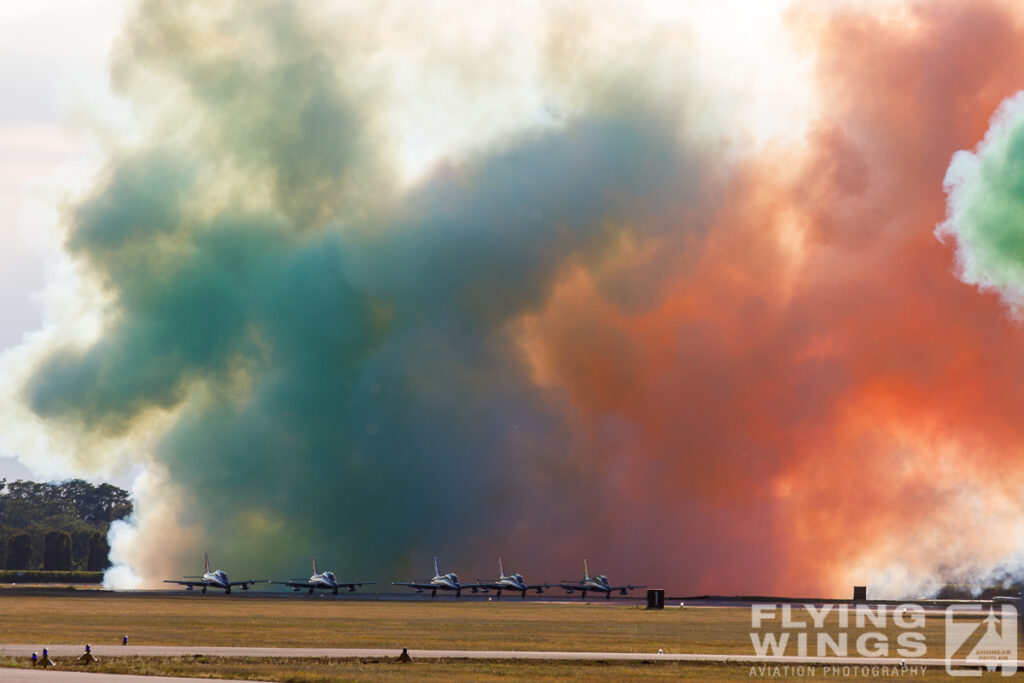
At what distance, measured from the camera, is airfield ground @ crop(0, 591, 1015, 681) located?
204ft

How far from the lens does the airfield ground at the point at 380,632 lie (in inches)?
2445

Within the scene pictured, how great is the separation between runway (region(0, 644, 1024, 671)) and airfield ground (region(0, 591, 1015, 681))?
214cm

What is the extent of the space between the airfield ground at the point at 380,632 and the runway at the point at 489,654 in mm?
2141

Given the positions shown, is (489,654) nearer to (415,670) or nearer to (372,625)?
(415,670)

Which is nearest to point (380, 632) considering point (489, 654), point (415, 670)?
point (489, 654)

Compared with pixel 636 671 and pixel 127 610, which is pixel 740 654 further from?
pixel 127 610

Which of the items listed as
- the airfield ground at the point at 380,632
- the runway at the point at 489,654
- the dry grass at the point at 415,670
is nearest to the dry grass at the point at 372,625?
the airfield ground at the point at 380,632

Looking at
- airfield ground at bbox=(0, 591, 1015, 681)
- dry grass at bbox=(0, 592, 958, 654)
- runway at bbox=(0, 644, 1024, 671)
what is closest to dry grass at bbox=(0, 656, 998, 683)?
airfield ground at bbox=(0, 591, 1015, 681)

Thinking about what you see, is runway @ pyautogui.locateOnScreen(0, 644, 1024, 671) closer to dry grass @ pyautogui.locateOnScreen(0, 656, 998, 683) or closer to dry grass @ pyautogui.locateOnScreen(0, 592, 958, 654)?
dry grass @ pyautogui.locateOnScreen(0, 656, 998, 683)

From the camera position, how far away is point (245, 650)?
71.9 meters

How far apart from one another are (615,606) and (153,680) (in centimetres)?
10989

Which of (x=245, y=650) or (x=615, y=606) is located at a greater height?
(x=615, y=606)

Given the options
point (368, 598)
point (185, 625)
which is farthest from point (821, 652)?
point (368, 598)

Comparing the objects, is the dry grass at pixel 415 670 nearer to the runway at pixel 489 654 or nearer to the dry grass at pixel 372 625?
the runway at pixel 489 654
